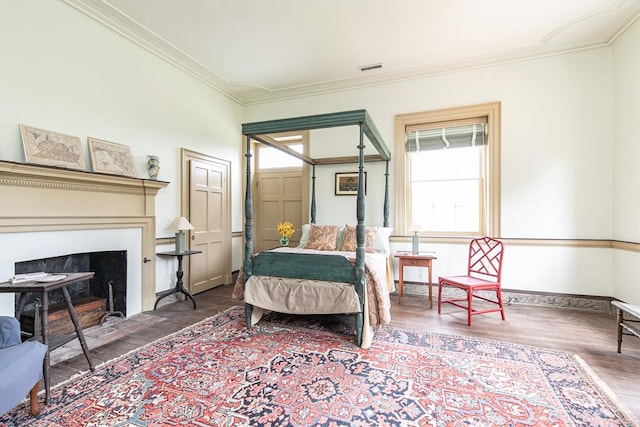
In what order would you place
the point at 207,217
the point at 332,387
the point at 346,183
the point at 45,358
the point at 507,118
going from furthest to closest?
the point at 346,183 → the point at 207,217 → the point at 507,118 → the point at 332,387 → the point at 45,358

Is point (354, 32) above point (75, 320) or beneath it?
above

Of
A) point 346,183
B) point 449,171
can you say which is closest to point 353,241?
point 346,183

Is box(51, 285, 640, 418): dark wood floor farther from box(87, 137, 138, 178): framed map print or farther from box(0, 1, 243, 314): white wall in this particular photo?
box(87, 137, 138, 178): framed map print

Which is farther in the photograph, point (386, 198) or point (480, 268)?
point (386, 198)

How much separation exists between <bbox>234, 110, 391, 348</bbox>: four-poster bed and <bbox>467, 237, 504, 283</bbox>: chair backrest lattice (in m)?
1.71

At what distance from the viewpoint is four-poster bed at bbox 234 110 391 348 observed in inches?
103

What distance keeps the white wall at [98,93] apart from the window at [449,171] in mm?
3250

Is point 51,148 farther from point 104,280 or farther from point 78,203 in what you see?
point 104,280

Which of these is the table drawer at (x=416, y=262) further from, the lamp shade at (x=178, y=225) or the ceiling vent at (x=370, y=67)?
the lamp shade at (x=178, y=225)

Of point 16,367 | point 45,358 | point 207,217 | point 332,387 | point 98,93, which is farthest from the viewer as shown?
point 207,217

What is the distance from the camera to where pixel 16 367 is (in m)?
1.45

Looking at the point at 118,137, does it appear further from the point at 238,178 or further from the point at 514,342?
the point at 514,342

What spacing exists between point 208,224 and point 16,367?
10.6 feet

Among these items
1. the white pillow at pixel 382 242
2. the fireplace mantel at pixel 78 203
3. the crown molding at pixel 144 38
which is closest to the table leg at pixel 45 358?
the fireplace mantel at pixel 78 203
